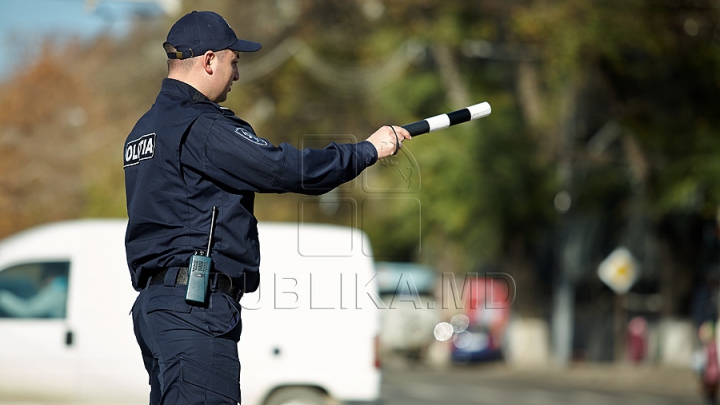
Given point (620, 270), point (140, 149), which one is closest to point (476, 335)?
point (620, 270)

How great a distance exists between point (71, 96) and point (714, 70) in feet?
73.7

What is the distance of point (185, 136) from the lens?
3.79 metres

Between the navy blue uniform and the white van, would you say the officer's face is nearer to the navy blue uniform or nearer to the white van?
the navy blue uniform

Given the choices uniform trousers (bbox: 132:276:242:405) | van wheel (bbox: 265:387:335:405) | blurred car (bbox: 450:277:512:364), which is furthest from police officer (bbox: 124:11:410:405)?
blurred car (bbox: 450:277:512:364)

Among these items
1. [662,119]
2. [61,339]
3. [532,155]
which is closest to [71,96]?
[532,155]

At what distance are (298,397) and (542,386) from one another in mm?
11832

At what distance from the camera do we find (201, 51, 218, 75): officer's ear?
12.9ft

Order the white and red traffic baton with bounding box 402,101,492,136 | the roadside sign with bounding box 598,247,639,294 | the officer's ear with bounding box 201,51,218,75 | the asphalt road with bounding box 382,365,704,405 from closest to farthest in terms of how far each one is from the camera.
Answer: the officer's ear with bounding box 201,51,218,75 < the white and red traffic baton with bounding box 402,101,492,136 < the asphalt road with bounding box 382,365,704,405 < the roadside sign with bounding box 598,247,639,294

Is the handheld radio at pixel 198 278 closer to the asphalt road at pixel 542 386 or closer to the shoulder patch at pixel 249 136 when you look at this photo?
the shoulder patch at pixel 249 136

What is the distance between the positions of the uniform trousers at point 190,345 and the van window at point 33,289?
535cm

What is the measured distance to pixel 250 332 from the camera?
8.66 metres

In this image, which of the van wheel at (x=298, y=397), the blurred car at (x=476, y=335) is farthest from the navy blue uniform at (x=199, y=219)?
the blurred car at (x=476, y=335)

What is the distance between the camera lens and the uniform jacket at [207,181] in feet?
12.4

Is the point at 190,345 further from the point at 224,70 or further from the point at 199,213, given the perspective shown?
the point at 224,70
